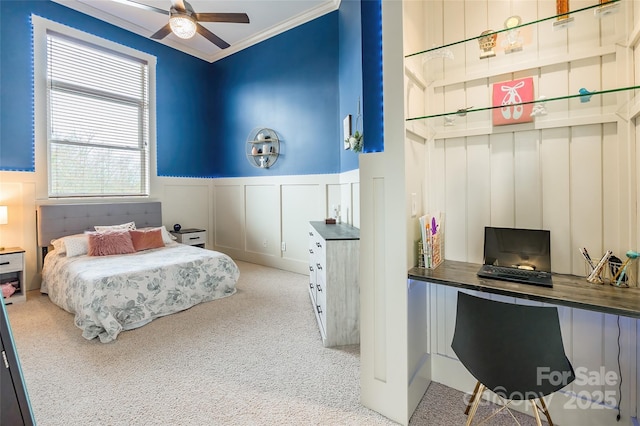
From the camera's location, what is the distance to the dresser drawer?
333cm

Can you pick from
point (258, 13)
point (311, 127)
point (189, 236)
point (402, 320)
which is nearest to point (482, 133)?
point (402, 320)

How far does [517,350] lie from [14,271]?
182 inches

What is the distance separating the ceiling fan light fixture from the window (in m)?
2.10

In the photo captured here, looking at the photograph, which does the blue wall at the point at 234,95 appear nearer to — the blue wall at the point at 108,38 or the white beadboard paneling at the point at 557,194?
the blue wall at the point at 108,38

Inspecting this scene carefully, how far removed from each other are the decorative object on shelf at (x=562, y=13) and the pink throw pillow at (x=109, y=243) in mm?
4358

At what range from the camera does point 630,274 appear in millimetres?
1449

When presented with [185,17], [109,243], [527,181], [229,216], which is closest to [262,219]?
[229,216]

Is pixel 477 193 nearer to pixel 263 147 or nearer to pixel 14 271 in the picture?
pixel 263 147

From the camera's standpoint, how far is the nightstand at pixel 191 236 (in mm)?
5055

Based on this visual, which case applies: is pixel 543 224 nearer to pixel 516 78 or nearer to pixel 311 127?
pixel 516 78

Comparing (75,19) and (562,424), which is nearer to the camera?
(562,424)

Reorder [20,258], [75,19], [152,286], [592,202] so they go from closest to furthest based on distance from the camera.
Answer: [592,202], [152,286], [20,258], [75,19]

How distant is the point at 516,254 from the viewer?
1.68 metres

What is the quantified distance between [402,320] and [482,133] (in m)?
1.15
